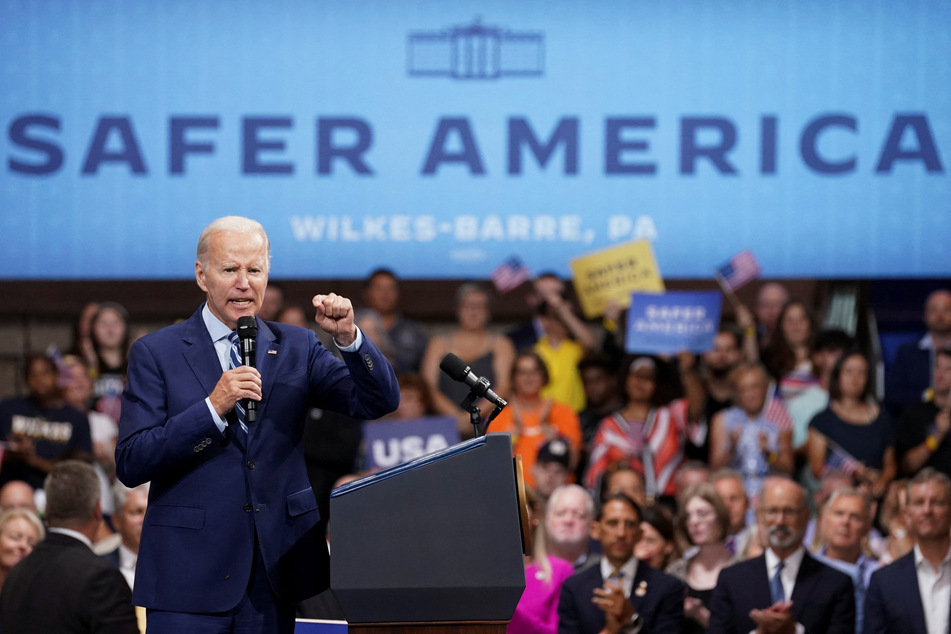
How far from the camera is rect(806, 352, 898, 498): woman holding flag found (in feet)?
18.9

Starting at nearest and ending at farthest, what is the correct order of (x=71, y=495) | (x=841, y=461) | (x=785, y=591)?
1. (x=71, y=495)
2. (x=785, y=591)
3. (x=841, y=461)

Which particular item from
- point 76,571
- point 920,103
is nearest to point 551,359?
point 920,103

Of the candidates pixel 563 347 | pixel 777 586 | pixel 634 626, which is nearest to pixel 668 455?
pixel 563 347

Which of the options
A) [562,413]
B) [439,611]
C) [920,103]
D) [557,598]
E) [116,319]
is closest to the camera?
[439,611]

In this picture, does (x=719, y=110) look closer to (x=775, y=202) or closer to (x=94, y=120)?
(x=775, y=202)

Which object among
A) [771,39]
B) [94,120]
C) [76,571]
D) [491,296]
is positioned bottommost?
[76,571]

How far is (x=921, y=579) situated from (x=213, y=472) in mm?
2828

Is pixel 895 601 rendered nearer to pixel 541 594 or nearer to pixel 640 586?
pixel 640 586

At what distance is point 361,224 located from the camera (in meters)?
7.13

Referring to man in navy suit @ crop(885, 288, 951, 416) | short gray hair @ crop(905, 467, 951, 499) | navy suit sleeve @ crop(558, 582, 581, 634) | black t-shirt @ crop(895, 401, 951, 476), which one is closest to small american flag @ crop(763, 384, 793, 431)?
black t-shirt @ crop(895, 401, 951, 476)

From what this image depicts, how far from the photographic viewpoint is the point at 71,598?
3393mm

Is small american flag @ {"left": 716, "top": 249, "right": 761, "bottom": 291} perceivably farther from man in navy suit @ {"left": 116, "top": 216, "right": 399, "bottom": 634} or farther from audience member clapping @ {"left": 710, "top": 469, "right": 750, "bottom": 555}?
man in navy suit @ {"left": 116, "top": 216, "right": 399, "bottom": 634}

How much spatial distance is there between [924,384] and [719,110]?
188cm

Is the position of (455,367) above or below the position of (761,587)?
above
